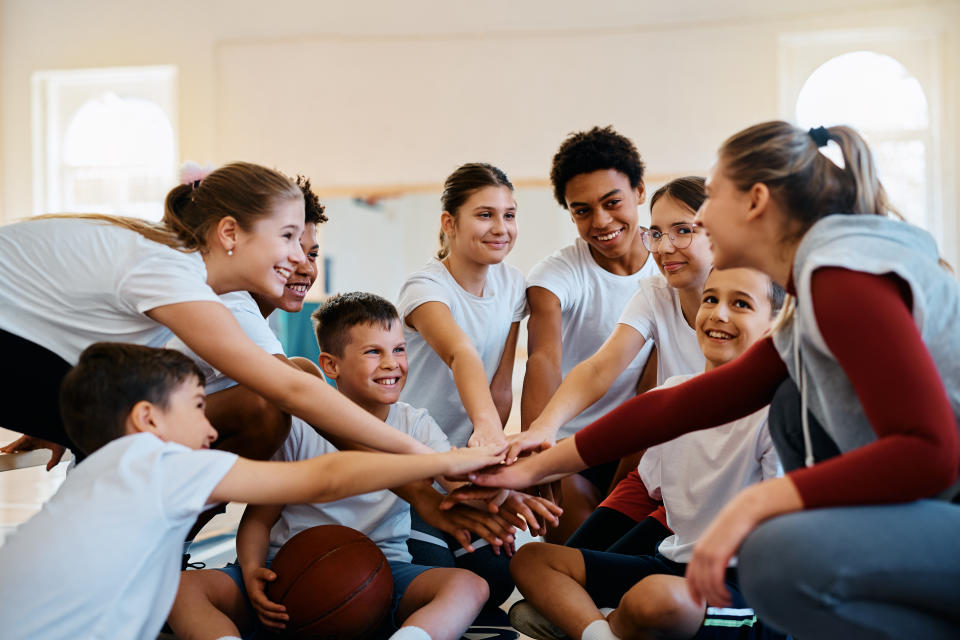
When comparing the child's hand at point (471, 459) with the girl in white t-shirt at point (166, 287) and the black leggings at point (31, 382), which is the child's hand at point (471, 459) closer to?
the girl in white t-shirt at point (166, 287)

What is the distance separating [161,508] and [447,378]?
4.43 feet

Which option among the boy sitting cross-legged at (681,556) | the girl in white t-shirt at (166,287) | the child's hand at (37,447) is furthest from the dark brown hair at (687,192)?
the child's hand at (37,447)

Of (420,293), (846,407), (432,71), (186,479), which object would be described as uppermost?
(432,71)

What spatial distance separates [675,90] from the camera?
6.27 m

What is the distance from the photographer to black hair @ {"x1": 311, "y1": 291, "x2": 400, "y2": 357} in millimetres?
2205

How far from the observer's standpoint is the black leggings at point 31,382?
1826 millimetres

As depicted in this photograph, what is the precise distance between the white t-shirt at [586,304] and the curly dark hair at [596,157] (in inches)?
9.4

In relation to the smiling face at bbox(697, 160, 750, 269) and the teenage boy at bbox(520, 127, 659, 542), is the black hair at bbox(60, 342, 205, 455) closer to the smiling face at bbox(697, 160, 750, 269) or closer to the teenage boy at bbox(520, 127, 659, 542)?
the smiling face at bbox(697, 160, 750, 269)

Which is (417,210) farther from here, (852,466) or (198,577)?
(852,466)

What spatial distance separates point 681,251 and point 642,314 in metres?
0.20

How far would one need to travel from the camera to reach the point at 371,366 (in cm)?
214

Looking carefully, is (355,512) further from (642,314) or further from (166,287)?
(642,314)

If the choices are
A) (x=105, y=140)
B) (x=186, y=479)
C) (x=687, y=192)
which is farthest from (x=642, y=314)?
(x=105, y=140)

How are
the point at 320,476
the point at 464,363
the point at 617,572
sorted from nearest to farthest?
the point at 320,476 < the point at 617,572 < the point at 464,363
